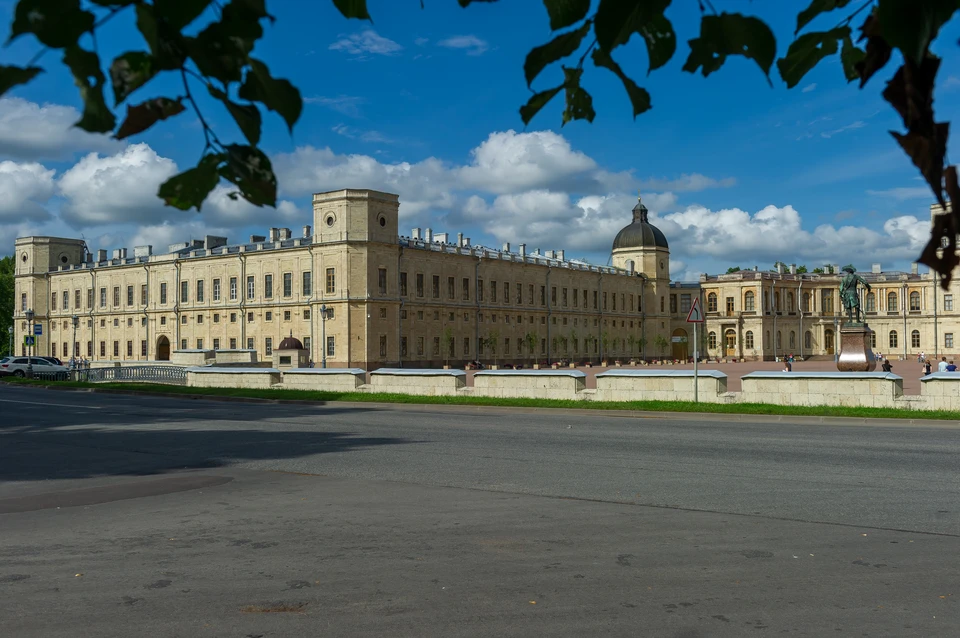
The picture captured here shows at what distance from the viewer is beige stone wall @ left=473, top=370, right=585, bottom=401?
26.4 meters

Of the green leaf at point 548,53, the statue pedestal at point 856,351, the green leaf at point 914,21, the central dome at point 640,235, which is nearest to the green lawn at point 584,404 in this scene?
the statue pedestal at point 856,351

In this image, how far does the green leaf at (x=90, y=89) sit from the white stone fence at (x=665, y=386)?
22474mm

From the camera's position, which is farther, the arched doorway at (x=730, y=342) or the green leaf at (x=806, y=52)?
the arched doorway at (x=730, y=342)

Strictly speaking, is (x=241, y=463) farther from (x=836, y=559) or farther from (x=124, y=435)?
(x=836, y=559)

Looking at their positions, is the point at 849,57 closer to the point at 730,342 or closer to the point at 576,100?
the point at 576,100

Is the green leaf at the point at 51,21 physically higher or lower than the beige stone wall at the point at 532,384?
higher

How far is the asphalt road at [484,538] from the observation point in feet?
→ 18.0

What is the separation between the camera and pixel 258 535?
7.95 m

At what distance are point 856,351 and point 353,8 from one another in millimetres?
37566

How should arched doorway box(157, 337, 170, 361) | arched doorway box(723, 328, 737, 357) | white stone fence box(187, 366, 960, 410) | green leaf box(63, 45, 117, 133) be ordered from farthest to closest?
arched doorway box(723, 328, 737, 357), arched doorway box(157, 337, 170, 361), white stone fence box(187, 366, 960, 410), green leaf box(63, 45, 117, 133)

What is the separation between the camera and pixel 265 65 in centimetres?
176

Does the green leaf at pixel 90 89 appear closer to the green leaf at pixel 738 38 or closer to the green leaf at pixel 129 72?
the green leaf at pixel 129 72

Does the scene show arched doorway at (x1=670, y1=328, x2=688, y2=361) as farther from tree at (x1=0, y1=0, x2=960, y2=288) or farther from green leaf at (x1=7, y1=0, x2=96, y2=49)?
green leaf at (x1=7, y1=0, x2=96, y2=49)

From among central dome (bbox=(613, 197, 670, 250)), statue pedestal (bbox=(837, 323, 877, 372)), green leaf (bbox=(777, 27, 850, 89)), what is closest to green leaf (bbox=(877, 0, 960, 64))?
green leaf (bbox=(777, 27, 850, 89))
